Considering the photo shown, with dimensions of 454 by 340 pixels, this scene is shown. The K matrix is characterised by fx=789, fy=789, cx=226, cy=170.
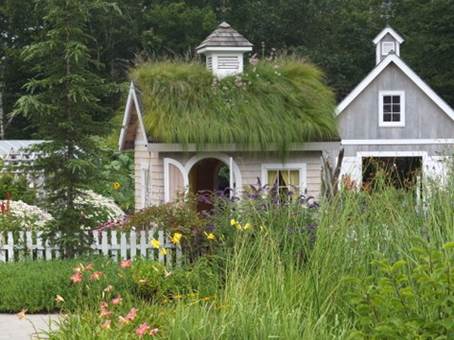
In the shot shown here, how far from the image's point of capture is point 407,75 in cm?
2648

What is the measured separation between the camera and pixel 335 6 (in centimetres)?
5047

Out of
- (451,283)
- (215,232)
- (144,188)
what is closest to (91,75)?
(215,232)

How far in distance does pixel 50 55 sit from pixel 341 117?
1758 centimetres

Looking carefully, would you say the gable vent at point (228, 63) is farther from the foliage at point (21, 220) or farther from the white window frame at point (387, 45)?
the white window frame at point (387, 45)

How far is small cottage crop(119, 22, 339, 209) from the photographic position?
1245cm

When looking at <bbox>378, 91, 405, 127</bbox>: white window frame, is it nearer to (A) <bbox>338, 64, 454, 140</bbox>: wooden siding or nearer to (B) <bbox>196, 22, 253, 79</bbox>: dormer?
(A) <bbox>338, 64, 454, 140</bbox>: wooden siding

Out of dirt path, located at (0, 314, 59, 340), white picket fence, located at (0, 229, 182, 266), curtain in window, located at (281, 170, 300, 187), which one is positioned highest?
curtain in window, located at (281, 170, 300, 187)

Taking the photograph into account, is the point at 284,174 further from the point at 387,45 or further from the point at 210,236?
the point at 387,45

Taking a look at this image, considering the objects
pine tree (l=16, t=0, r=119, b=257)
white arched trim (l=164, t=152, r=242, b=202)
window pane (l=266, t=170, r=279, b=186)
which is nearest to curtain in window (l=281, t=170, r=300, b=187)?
window pane (l=266, t=170, r=279, b=186)

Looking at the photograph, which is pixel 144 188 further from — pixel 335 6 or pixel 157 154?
Result: pixel 335 6

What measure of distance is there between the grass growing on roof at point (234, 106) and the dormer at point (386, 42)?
15.4 meters

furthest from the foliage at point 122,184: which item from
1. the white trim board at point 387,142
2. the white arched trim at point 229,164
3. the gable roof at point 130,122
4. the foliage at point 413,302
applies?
the foliage at point 413,302

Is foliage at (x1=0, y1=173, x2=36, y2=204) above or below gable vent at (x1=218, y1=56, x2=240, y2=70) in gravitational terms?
below

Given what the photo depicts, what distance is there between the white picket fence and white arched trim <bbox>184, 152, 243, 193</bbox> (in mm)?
2501
